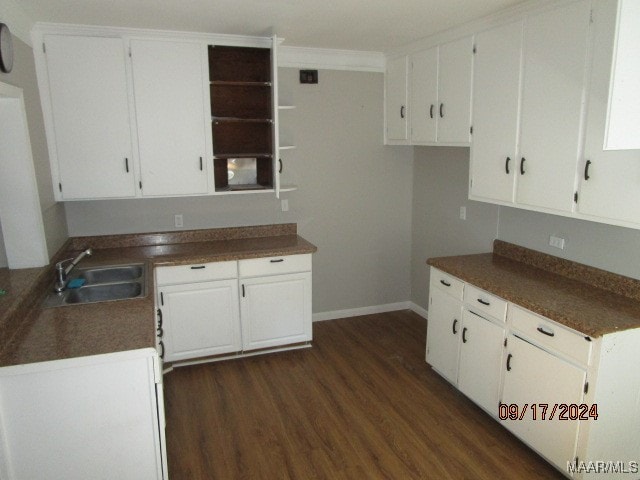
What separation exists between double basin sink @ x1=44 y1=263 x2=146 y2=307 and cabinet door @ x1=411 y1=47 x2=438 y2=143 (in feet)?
7.63

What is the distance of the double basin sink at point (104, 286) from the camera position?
2.62m

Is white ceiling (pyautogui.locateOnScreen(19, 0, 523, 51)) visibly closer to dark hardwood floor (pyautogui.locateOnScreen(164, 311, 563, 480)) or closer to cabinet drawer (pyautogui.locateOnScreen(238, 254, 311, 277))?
cabinet drawer (pyautogui.locateOnScreen(238, 254, 311, 277))

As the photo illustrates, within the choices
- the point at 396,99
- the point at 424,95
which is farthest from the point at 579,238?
the point at 396,99

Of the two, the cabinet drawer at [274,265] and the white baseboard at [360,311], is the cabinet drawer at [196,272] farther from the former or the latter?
the white baseboard at [360,311]

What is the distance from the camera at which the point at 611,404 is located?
217 centimetres

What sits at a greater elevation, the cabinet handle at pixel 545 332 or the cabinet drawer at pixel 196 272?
the cabinet drawer at pixel 196 272

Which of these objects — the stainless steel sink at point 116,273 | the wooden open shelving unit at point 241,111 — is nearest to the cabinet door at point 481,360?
the wooden open shelving unit at point 241,111

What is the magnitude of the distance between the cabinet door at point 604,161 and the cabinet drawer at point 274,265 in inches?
79.7

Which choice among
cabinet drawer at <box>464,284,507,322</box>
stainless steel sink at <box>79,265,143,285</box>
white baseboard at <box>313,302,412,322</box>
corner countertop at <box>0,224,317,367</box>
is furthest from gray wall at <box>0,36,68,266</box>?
cabinet drawer at <box>464,284,507,322</box>

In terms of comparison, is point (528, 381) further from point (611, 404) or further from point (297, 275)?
point (297, 275)

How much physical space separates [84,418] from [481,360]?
2.17 meters

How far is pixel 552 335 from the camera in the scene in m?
2.30

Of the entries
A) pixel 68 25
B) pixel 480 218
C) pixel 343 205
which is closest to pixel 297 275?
Answer: pixel 343 205

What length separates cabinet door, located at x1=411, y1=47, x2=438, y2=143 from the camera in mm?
3451
